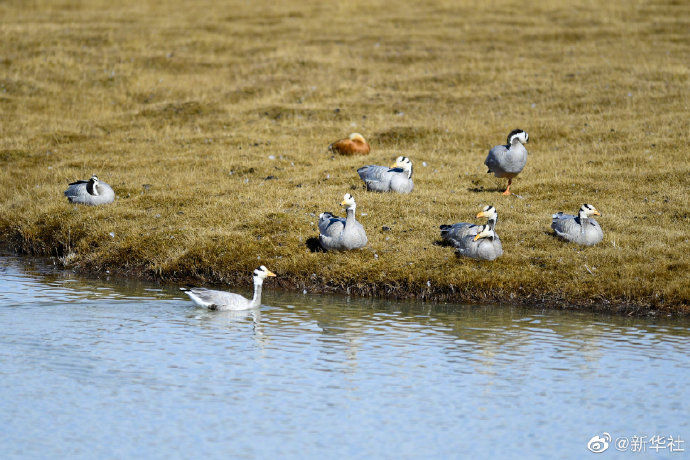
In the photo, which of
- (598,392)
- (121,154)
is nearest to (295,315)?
(598,392)

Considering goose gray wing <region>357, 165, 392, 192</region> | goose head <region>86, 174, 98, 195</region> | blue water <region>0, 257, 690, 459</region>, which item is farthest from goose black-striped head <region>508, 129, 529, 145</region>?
goose head <region>86, 174, 98, 195</region>

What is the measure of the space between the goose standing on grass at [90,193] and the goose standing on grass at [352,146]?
31.9ft

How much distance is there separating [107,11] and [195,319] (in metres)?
48.8

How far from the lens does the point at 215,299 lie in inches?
674

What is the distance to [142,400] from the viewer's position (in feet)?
41.3

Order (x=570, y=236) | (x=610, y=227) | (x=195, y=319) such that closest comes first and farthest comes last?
(x=195, y=319) < (x=570, y=236) < (x=610, y=227)

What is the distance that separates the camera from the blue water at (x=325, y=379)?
1140 cm

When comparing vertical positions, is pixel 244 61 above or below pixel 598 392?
above

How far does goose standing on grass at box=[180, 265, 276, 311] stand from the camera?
1712 centimetres

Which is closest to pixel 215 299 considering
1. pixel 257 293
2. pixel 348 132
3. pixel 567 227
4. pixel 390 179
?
pixel 257 293

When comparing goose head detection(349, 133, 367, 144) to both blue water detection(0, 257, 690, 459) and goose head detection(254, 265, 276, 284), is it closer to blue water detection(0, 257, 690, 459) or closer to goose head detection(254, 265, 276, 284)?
blue water detection(0, 257, 690, 459)

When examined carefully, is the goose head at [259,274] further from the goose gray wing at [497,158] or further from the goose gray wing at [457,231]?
the goose gray wing at [497,158]

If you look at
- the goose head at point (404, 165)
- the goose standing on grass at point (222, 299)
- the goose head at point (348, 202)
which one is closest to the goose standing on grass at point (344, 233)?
the goose head at point (348, 202)

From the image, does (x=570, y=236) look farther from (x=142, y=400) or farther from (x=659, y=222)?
(x=142, y=400)
